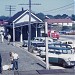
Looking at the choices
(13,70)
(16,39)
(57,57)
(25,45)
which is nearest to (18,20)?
(16,39)

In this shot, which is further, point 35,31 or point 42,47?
point 35,31

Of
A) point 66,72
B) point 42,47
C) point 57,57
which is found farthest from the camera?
point 42,47

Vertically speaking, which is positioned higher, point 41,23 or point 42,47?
point 41,23

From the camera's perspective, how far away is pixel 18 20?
48219 mm

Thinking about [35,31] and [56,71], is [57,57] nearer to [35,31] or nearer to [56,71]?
[56,71]

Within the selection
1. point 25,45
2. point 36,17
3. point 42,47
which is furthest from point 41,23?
point 42,47

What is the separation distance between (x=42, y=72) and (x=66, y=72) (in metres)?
1.32

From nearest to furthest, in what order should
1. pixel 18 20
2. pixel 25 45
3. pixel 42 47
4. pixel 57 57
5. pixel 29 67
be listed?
1. pixel 29 67
2. pixel 57 57
3. pixel 42 47
4. pixel 25 45
5. pixel 18 20

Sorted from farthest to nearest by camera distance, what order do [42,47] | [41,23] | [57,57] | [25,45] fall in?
[41,23] < [25,45] < [42,47] < [57,57]

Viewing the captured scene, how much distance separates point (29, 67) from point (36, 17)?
93.3ft

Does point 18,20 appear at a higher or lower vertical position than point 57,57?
higher

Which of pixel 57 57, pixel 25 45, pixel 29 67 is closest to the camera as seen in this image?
pixel 29 67

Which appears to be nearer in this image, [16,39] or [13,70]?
[13,70]

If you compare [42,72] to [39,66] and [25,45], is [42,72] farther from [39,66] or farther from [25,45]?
[25,45]
